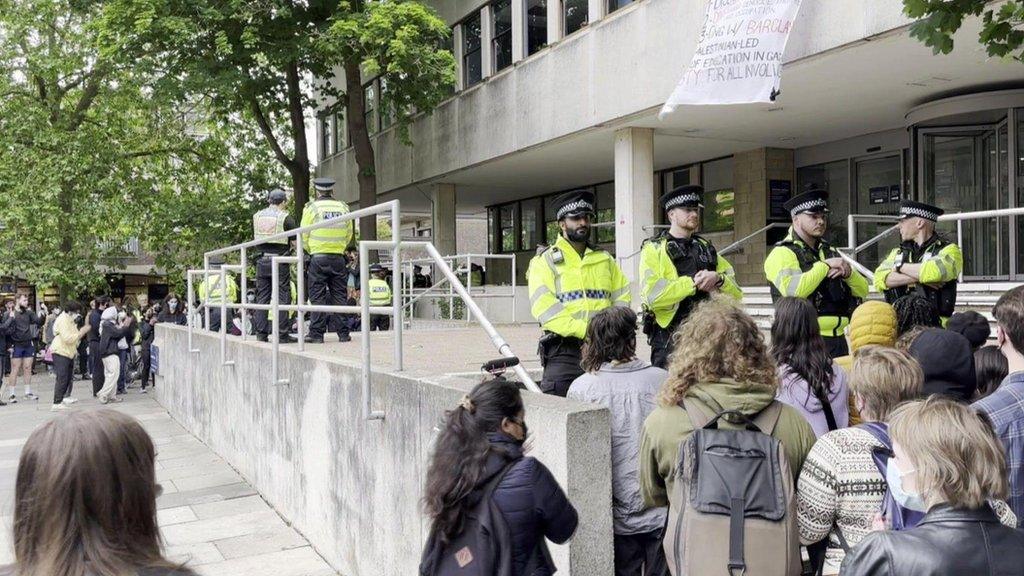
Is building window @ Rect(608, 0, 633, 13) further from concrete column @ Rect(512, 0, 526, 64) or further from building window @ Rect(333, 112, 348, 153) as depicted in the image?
building window @ Rect(333, 112, 348, 153)

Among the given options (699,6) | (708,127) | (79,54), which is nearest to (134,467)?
(699,6)

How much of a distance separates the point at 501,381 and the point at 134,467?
149 cm

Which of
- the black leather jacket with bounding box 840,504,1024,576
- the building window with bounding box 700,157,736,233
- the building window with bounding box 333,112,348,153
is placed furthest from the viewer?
the building window with bounding box 333,112,348,153

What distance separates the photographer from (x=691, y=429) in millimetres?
3016

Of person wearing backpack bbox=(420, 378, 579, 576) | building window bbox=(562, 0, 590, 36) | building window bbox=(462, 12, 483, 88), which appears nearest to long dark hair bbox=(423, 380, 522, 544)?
person wearing backpack bbox=(420, 378, 579, 576)

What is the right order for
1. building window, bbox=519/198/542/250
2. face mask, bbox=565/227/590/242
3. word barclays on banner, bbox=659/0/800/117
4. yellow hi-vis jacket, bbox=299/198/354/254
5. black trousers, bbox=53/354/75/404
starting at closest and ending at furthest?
face mask, bbox=565/227/590/242, yellow hi-vis jacket, bbox=299/198/354/254, word barclays on banner, bbox=659/0/800/117, black trousers, bbox=53/354/75/404, building window, bbox=519/198/542/250

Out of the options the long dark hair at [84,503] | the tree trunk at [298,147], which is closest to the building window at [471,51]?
the tree trunk at [298,147]

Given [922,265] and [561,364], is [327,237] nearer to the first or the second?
[561,364]

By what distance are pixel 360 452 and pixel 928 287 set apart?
3869mm

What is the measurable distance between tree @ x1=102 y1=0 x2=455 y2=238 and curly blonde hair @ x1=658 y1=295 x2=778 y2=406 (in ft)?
45.6

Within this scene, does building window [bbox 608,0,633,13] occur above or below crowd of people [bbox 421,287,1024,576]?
above

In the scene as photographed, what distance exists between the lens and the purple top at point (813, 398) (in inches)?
136

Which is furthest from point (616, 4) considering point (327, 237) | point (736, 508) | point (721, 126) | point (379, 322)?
point (736, 508)

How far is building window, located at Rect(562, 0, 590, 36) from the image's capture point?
15375 millimetres
